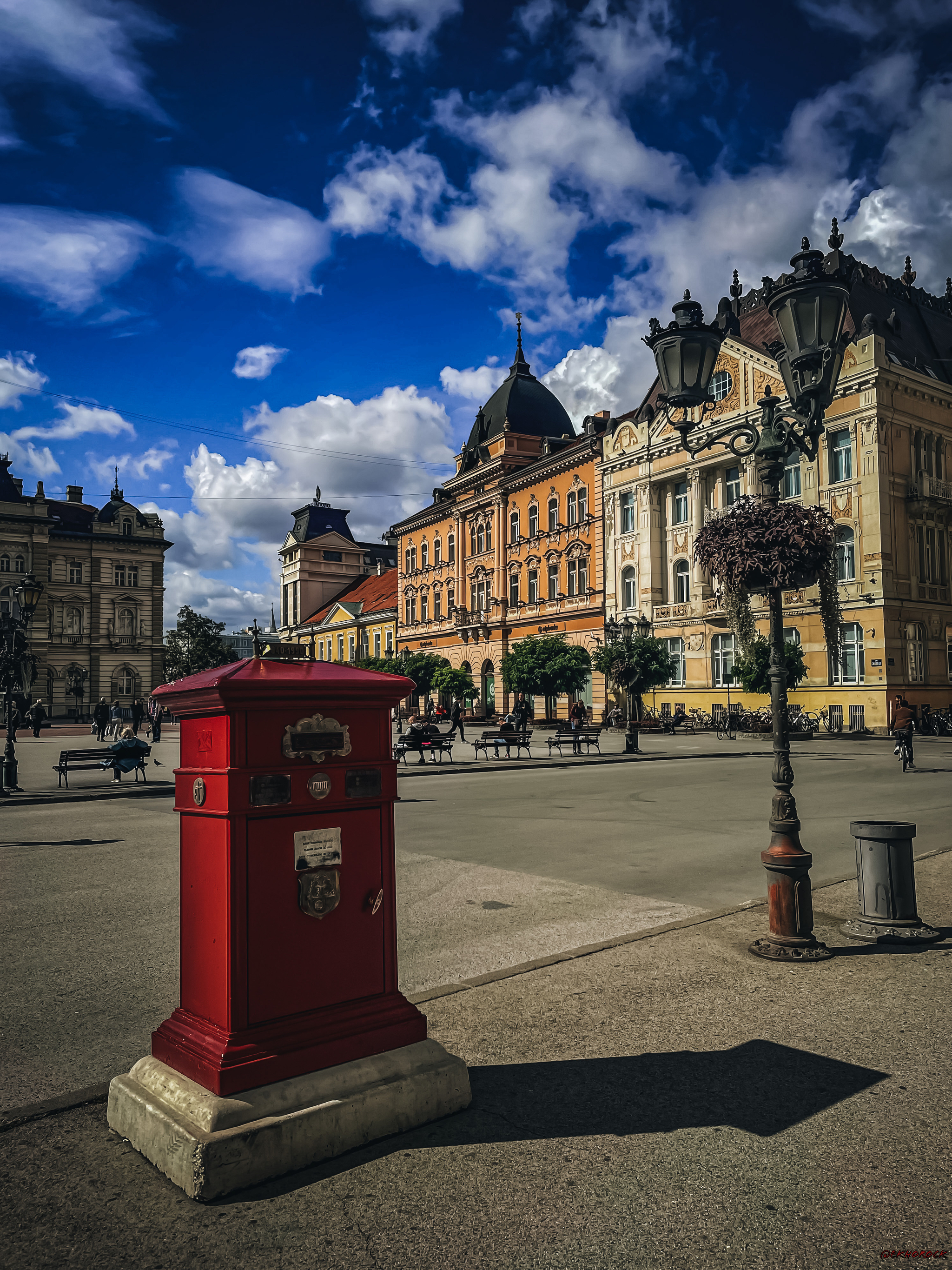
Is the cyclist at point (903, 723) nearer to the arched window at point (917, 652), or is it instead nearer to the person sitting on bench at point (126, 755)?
the person sitting on bench at point (126, 755)

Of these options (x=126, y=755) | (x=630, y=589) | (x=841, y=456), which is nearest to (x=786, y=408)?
(x=126, y=755)

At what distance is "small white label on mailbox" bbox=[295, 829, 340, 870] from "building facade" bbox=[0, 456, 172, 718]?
74.2 m

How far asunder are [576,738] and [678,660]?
19.2m

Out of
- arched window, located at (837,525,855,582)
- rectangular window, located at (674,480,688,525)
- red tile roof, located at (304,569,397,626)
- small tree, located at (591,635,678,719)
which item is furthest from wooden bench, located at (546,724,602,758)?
red tile roof, located at (304,569,397,626)

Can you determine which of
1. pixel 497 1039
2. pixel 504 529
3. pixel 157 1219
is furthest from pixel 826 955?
pixel 504 529

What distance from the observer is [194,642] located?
67688mm

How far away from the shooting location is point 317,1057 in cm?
322

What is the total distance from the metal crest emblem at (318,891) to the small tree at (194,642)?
211 feet

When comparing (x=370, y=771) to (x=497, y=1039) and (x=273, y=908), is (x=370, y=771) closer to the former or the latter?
(x=273, y=908)

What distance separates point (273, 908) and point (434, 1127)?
3.52 feet

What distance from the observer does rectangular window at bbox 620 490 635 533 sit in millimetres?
47594

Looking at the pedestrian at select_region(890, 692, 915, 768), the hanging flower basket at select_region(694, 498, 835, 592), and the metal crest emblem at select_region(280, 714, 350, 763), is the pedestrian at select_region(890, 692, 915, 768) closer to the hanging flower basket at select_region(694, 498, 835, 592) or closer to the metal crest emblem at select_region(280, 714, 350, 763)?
the hanging flower basket at select_region(694, 498, 835, 592)

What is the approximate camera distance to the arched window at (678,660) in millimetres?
44000

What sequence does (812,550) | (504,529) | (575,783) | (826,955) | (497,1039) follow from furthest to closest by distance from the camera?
(504,529)
(575,783)
(812,550)
(826,955)
(497,1039)
